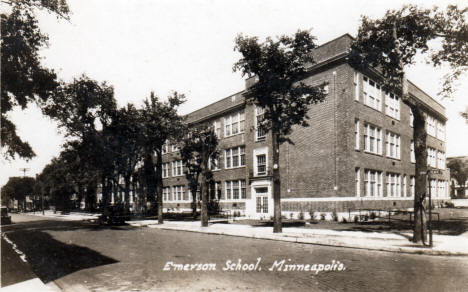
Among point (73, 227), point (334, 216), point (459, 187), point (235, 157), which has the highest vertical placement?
point (235, 157)

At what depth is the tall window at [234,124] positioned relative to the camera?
3550cm

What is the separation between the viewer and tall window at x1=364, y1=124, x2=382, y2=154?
27.2 meters

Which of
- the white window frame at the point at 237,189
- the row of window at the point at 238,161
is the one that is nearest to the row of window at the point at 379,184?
the row of window at the point at 238,161

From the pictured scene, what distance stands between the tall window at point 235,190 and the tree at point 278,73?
1696 cm

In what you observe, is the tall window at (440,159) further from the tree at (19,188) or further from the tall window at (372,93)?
the tree at (19,188)

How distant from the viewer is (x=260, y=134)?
32.1 meters

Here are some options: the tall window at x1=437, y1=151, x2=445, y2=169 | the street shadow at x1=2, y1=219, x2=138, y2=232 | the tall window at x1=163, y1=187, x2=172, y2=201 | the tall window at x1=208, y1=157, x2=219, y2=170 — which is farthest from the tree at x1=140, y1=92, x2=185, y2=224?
the tall window at x1=437, y1=151, x2=445, y2=169

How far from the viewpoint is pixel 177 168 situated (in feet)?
152

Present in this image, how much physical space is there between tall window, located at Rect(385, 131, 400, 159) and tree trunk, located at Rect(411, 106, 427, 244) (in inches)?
713

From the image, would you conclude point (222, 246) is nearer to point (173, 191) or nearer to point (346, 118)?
point (346, 118)

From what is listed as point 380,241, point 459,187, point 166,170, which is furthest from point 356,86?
point 459,187

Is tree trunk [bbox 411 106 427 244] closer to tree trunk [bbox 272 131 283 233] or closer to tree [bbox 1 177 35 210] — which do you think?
tree trunk [bbox 272 131 283 233]

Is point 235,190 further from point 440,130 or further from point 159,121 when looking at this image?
point 440,130

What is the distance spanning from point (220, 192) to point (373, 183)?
16934 millimetres
